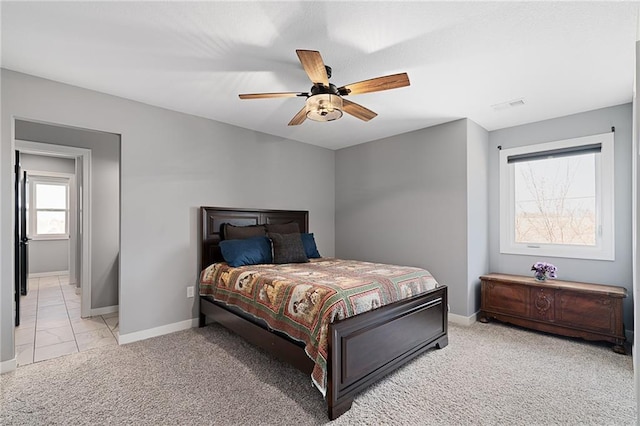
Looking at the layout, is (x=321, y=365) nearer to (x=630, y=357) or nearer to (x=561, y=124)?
(x=630, y=357)

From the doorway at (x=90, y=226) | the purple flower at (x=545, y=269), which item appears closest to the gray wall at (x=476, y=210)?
the purple flower at (x=545, y=269)

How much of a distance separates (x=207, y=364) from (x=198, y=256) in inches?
55.2

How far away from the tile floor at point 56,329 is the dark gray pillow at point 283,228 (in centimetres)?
210

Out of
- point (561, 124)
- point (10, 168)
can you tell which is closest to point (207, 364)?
point (10, 168)

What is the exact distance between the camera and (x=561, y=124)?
370 centimetres

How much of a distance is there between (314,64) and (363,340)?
76.0 inches

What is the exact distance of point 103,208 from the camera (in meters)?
4.17

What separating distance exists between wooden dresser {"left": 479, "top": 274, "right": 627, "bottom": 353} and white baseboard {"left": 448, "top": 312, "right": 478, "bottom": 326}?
79 millimetres

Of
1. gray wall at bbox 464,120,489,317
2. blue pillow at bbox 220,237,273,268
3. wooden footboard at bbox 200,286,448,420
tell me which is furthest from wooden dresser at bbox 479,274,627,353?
blue pillow at bbox 220,237,273,268

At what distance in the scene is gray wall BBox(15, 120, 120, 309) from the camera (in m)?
4.02

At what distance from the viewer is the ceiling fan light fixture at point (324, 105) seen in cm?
231

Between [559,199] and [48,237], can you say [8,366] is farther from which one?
[559,199]

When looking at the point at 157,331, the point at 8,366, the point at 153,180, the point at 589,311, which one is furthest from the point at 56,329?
the point at 589,311

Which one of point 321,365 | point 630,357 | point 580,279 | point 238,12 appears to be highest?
point 238,12
